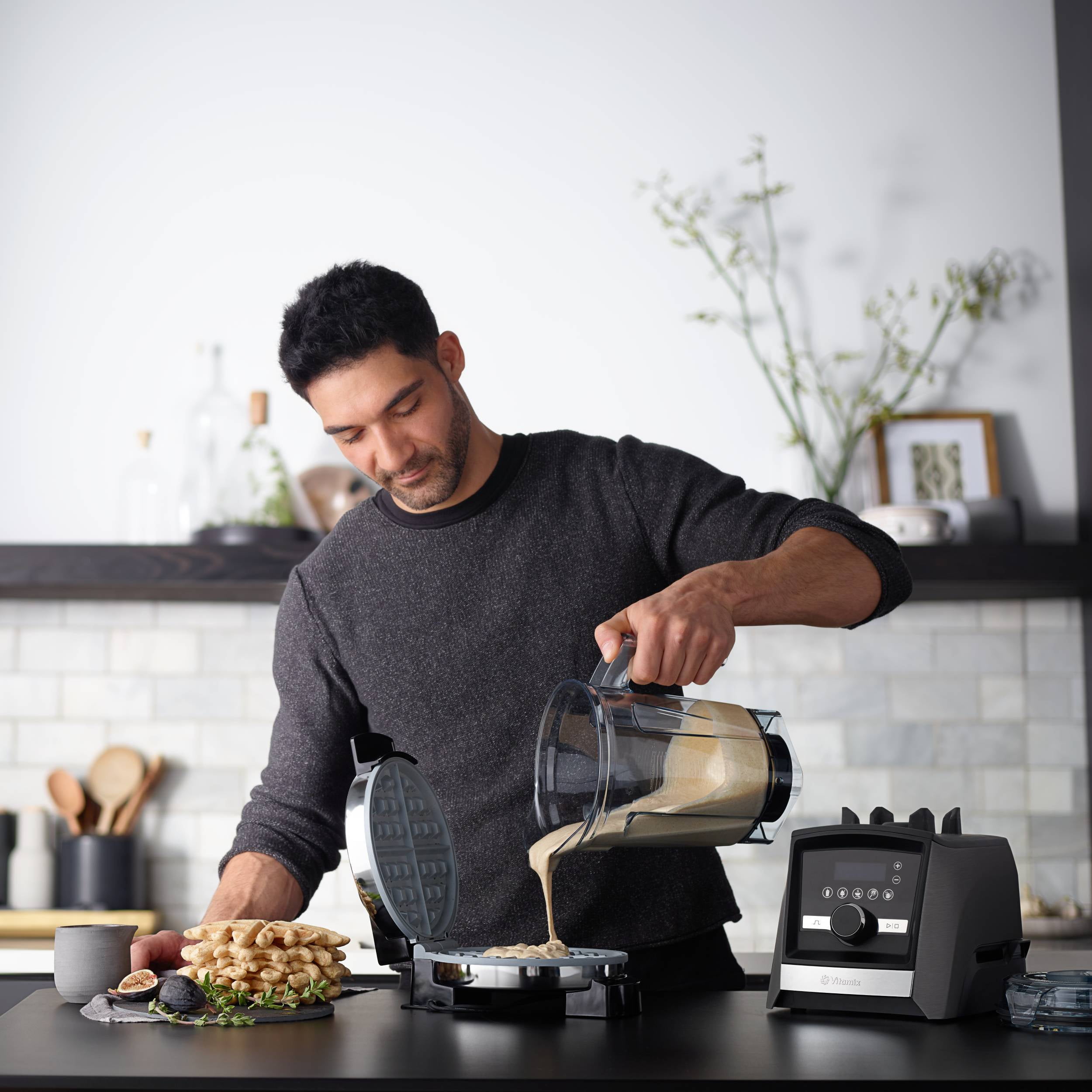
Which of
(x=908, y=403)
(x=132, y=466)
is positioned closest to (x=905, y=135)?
(x=908, y=403)

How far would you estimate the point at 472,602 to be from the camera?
5.63 ft

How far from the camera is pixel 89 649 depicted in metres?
3.04

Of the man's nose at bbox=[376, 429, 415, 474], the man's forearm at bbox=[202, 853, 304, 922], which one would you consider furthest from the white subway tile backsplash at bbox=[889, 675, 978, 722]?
the man's forearm at bbox=[202, 853, 304, 922]

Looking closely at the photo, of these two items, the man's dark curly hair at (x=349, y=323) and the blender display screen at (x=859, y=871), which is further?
the man's dark curly hair at (x=349, y=323)

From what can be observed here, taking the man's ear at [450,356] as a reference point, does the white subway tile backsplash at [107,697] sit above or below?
below

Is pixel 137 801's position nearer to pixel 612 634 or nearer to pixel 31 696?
pixel 31 696

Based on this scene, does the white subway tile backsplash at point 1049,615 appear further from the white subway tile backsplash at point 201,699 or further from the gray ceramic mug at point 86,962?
the gray ceramic mug at point 86,962

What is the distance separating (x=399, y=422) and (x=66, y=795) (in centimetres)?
178

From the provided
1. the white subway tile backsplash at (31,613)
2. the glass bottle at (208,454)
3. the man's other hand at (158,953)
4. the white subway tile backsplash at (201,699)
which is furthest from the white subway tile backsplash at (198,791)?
the man's other hand at (158,953)

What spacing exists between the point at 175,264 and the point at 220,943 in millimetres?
2327

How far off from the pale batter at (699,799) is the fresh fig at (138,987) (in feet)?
1.05

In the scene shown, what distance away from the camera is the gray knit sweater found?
1588 millimetres

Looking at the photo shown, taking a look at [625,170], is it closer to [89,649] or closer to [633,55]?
[633,55]

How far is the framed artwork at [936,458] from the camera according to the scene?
2.97m
